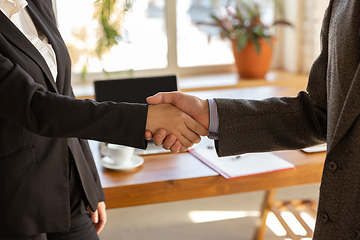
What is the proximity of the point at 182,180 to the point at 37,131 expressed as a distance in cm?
56

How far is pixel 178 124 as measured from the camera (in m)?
1.28

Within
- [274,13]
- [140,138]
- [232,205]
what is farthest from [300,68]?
[140,138]

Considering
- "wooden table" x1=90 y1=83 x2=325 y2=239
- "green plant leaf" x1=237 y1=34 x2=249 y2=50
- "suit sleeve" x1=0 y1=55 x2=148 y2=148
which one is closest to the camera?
"suit sleeve" x1=0 y1=55 x2=148 y2=148

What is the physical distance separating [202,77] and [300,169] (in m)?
2.10

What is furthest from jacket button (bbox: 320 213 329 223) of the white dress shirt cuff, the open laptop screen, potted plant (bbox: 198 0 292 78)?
potted plant (bbox: 198 0 292 78)

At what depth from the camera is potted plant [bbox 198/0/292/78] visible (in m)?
3.20

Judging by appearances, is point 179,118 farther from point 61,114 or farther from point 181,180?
point 61,114

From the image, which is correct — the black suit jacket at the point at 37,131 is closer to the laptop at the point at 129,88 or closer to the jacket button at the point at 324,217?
the jacket button at the point at 324,217

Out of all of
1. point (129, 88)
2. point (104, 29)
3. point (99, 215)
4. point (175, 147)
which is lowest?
point (99, 215)

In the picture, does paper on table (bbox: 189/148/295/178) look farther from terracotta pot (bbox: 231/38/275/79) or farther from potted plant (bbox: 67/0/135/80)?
terracotta pot (bbox: 231/38/275/79)

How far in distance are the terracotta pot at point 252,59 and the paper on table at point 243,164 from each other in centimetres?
183

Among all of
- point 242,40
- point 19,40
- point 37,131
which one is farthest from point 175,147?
point 242,40

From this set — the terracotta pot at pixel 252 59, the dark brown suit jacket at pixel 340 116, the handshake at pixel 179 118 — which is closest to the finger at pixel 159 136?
the handshake at pixel 179 118

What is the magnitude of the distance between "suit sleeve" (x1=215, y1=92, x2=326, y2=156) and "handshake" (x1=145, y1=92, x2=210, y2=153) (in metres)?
0.14
